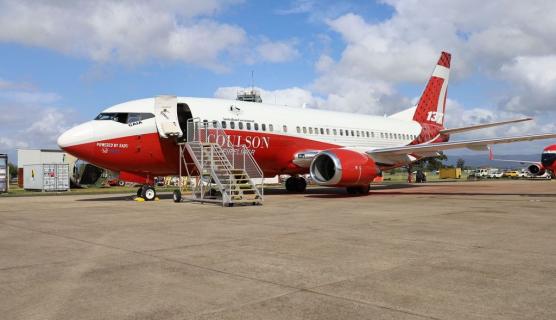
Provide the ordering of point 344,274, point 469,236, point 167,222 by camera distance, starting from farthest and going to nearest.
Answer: point 167,222, point 469,236, point 344,274

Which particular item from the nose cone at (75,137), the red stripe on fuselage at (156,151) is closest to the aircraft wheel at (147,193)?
the red stripe on fuselage at (156,151)

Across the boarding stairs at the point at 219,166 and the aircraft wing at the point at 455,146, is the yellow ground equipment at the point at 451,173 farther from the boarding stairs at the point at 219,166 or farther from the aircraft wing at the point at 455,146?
the boarding stairs at the point at 219,166

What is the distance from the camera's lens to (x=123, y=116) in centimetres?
1647

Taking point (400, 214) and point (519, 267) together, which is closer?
point (519, 267)

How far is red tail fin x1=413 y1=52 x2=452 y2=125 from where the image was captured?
28609 millimetres

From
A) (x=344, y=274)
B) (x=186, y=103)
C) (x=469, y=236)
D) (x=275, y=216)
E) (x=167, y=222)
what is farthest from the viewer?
(x=186, y=103)

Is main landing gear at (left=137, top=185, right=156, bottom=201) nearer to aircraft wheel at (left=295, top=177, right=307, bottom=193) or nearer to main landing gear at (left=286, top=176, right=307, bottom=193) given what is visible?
main landing gear at (left=286, top=176, right=307, bottom=193)

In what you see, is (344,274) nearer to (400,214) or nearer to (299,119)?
(400,214)

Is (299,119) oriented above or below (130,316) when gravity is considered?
above

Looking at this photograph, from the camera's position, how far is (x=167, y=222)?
33.6 ft

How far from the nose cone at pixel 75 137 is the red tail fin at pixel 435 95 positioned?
19741 mm

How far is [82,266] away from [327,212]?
24.3ft

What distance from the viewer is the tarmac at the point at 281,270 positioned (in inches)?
158

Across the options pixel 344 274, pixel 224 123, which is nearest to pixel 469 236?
pixel 344 274
